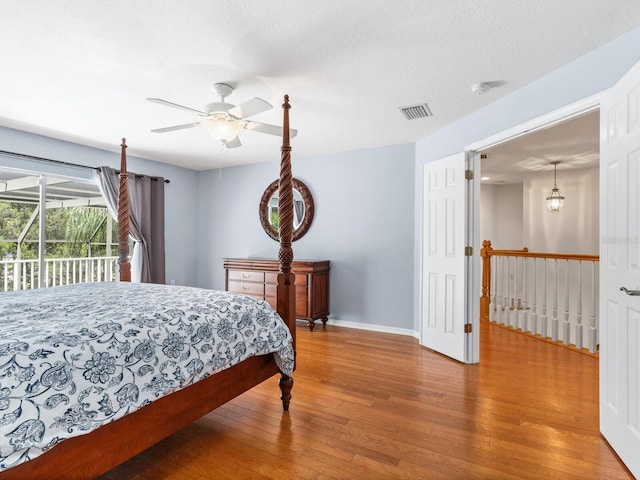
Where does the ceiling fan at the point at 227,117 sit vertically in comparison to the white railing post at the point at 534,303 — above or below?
above

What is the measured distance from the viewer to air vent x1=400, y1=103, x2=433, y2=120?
10.0 feet

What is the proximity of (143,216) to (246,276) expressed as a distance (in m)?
1.72

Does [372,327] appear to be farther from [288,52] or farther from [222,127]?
[288,52]

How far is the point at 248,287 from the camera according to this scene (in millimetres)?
4688

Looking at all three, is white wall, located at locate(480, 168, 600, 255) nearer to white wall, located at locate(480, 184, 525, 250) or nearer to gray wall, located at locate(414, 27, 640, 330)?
white wall, located at locate(480, 184, 525, 250)

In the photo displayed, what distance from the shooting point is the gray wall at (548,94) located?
1.98 metres

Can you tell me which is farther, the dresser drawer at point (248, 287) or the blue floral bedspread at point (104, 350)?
the dresser drawer at point (248, 287)

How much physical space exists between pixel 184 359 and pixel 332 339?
253 cm

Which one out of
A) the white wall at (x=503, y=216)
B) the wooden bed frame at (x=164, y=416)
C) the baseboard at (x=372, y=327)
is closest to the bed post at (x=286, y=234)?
the wooden bed frame at (x=164, y=416)

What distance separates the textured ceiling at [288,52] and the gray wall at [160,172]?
0.42 m

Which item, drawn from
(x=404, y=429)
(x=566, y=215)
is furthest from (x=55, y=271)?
(x=566, y=215)

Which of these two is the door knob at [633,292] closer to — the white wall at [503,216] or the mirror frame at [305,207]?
the mirror frame at [305,207]

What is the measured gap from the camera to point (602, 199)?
1.99 m

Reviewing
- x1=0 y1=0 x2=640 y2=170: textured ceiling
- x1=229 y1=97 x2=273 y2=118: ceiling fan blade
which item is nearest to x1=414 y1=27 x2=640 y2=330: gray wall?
x1=0 y1=0 x2=640 y2=170: textured ceiling
